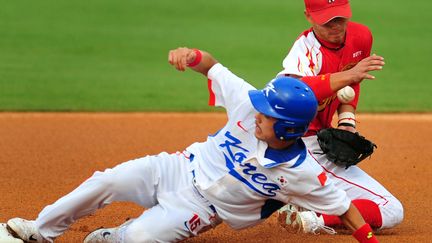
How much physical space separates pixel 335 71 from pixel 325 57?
0.13 m

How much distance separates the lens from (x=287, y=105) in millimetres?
4523

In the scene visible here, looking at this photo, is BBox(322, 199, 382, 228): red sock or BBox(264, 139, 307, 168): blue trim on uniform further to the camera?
BBox(322, 199, 382, 228): red sock

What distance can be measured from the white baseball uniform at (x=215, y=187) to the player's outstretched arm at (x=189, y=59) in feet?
0.21

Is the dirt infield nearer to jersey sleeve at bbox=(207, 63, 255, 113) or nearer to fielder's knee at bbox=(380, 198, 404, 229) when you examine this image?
fielder's knee at bbox=(380, 198, 404, 229)

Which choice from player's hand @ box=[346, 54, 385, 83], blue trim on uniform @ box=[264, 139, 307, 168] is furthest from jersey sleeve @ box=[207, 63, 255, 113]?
player's hand @ box=[346, 54, 385, 83]

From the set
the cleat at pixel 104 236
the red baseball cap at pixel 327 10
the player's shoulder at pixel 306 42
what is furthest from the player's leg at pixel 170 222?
the red baseball cap at pixel 327 10

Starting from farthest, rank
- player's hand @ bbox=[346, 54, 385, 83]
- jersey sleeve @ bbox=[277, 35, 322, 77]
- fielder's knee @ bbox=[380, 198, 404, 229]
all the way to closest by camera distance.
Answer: fielder's knee @ bbox=[380, 198, 404, 229] → jersey sleeve @ bbox=[277, 35, 322, 77] → player's hand @ bbox=[346, 54, 385, 83]

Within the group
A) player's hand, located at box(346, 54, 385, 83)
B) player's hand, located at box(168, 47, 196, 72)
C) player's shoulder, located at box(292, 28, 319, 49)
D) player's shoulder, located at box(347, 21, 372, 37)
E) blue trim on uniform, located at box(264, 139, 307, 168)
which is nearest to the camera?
blue trim on uniform, located at box(264, 139, 307, 168)

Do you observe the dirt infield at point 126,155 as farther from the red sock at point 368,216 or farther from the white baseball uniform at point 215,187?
the white baseball uniform at point 215,187

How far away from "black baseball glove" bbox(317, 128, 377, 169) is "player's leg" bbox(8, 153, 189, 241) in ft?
3.61

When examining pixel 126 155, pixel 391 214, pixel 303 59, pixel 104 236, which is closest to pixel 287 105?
pixel 303 59

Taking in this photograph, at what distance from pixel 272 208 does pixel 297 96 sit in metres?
0.77

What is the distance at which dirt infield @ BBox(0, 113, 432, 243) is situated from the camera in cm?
582

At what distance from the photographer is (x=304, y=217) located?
558 centimetres
